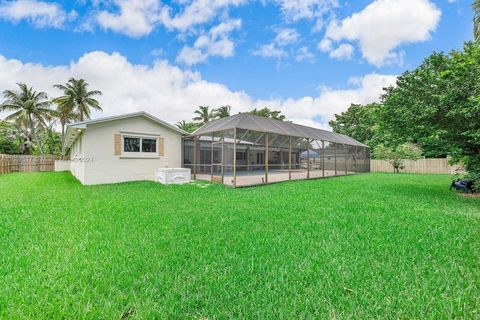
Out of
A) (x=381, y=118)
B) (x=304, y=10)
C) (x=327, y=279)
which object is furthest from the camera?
(x=304, y=10)

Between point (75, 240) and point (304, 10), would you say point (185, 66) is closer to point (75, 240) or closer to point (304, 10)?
point (304, 10)

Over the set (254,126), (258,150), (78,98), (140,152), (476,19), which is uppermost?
(78,98)

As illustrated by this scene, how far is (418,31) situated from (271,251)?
1246cm

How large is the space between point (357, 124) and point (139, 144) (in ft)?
81.3

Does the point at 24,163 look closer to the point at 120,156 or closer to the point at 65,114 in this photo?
the point at 65,114

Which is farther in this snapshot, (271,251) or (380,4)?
(380,4)

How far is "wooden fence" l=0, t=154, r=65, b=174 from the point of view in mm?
17438

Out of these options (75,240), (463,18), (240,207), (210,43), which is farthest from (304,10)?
(75,240)

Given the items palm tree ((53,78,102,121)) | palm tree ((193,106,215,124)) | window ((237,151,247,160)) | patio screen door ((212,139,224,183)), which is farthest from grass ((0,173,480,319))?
palm tree ((193,106,215,124))

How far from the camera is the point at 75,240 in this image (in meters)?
3.64

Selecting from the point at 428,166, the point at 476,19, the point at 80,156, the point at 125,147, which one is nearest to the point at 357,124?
the point at 428,166

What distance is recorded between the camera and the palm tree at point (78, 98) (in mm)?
24125

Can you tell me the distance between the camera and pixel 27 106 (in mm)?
25250

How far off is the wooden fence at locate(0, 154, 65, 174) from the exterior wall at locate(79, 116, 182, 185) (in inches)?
492
